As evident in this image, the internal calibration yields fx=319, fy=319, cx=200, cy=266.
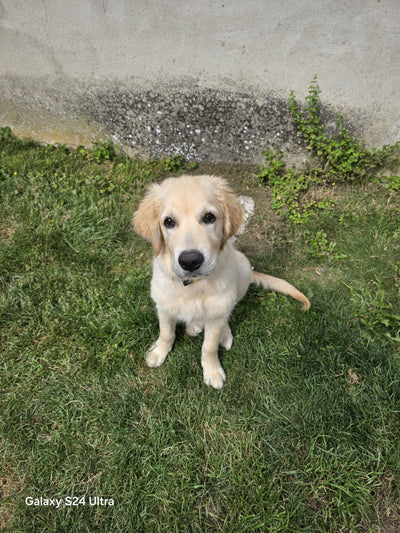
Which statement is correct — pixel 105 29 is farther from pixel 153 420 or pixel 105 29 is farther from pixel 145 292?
pixel 153 420

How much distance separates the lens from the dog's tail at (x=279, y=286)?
264 centimetres

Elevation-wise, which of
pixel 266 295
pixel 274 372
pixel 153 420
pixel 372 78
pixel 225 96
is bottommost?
pixel 153 420

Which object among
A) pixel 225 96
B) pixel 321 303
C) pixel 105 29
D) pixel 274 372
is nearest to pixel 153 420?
pixel 274 372

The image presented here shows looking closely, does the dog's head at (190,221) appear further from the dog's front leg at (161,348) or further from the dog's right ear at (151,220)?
the dog's front leg at (161,348)

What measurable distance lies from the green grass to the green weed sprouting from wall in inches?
8.0

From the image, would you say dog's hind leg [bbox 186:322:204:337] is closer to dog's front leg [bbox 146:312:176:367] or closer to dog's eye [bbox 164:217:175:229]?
dog's front leg [bbox 146:312:176:367]

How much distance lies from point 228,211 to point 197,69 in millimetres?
2133

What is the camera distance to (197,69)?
10.7ft

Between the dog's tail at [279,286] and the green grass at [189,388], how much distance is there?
0.36ft

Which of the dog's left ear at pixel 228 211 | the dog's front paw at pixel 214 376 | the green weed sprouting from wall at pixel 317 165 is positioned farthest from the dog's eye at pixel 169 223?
the green weed sprouting from wall at pixel 317 165

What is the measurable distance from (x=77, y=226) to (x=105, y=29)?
6.50ft

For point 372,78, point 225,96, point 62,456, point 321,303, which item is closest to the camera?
point 62,456

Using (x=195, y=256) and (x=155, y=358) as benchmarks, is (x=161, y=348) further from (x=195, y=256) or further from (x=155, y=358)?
(x=195, y=256)

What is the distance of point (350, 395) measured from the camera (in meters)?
2.31
